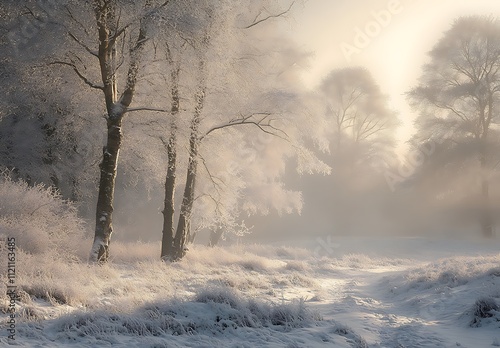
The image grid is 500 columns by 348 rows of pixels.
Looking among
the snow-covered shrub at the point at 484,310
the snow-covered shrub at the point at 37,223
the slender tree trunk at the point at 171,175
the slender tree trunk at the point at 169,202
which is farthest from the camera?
the slender tree trunk at the point at 169,202

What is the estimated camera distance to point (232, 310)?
561 cm

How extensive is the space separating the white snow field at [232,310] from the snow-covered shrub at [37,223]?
722 millimetres

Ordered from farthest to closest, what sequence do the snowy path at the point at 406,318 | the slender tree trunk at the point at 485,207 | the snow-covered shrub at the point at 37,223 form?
the slender tree trunk at the point at 485,207, the snow-covered shrub at the point at 37,223, the snowy path at the point at 406,318

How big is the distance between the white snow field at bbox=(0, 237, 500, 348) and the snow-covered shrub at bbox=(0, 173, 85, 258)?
722mm

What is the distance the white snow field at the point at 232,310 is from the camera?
4.70m

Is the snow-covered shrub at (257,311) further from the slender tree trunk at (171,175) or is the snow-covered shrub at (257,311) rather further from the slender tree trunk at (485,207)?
the slender tree trunk at (485,207)

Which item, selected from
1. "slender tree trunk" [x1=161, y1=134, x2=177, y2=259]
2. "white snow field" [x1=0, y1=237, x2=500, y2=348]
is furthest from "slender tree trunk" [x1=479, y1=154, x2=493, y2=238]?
"slender tree trunk" [x1=161, y1=134, x2=177, y2=259]

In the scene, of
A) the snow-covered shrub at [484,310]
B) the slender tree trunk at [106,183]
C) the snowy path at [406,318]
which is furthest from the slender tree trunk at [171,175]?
the snow-covered shrub at [484,310]

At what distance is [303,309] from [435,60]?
862 inches

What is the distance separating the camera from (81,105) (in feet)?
35.7

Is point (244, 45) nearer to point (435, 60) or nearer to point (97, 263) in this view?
point (97, 263)

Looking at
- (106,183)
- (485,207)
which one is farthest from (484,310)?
(485,207)

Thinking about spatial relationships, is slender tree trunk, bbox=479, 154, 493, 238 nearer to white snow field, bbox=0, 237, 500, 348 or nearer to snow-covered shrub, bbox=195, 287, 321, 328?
white snow field, bbox=0, 237, 500, 348

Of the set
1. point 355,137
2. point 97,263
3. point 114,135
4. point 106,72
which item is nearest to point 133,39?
point 106,72
